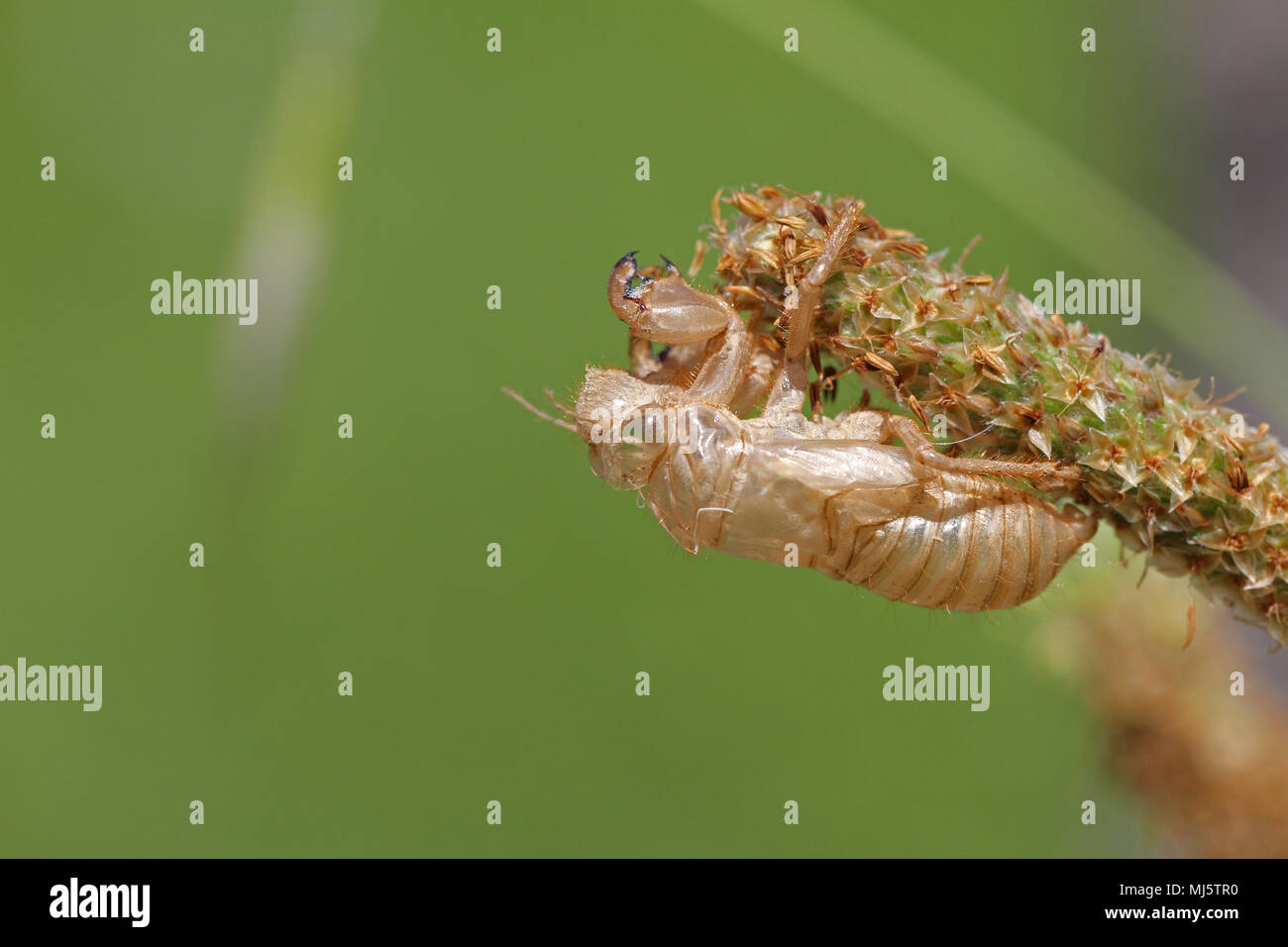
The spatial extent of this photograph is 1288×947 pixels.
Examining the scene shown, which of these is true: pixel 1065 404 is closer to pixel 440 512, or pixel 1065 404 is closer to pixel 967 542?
pixel 967 542

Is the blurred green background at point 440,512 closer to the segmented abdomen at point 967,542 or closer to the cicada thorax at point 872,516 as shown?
the cicada thorax at point 872,516

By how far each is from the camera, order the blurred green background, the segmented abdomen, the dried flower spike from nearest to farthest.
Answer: the dried flower spike → the segmented abdomen → the blurred green background

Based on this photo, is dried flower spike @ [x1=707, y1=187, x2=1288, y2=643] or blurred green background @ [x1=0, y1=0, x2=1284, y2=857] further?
blurred green background @ [x1=0, y1=0, x2=1284, y2=857]

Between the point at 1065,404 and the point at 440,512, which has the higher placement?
the point at 440,512

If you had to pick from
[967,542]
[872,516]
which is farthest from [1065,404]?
[872,516]

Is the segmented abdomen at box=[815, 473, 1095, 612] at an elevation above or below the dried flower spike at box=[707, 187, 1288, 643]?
below

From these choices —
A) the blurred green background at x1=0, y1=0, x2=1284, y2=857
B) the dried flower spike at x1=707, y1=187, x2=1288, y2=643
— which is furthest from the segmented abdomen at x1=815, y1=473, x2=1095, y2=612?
A: the blurred green background at x1=0, y1=0, x2=1284, y2=857

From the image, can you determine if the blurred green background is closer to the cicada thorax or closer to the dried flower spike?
the cicada thorax

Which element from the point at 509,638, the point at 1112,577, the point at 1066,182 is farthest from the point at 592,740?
the point at 1066,182

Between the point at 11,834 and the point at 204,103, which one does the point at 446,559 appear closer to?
the point at 11,834
